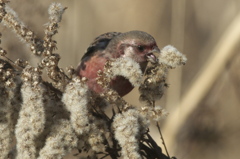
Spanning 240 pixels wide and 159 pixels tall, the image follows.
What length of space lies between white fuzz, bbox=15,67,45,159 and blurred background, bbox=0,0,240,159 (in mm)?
1276

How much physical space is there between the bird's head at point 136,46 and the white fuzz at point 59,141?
674 mm

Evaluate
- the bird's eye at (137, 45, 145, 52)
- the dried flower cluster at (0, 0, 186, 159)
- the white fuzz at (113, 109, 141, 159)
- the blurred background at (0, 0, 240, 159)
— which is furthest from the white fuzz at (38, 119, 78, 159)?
the blurred background at (0, 0, 240, 159)

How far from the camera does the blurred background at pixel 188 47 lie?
101 inches

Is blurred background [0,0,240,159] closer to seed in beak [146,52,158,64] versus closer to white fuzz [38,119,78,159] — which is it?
seed in beak [146,52,158,64]

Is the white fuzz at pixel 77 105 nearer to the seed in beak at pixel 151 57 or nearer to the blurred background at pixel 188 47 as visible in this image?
the seed in beak at pixel 151 57

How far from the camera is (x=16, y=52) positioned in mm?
2305

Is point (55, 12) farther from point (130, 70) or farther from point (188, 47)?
point (188, 47)

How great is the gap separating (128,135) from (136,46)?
0.84 m

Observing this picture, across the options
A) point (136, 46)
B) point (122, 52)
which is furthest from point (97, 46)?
point (136, 46)

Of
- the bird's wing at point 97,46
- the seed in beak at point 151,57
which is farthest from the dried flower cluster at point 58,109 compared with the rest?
the bird's wing at point 97,46

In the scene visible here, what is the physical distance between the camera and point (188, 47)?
117 inches

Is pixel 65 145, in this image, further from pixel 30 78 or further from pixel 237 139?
pixel 237 139

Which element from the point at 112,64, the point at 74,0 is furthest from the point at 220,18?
the point at 112,64

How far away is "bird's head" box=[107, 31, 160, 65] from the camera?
1.79m
